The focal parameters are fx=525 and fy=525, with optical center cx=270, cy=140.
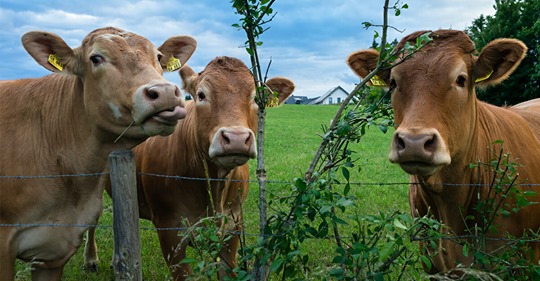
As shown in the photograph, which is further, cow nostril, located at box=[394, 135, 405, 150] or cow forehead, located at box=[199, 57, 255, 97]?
cow forehead, located at box=[199, 57, 255, 97]

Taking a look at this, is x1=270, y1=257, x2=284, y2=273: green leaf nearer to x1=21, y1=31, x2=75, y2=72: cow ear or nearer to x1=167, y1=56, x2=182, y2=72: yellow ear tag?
x1=21, y1=31, x2=75, y2=72: cow ear

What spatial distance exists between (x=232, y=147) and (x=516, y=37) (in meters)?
30.5

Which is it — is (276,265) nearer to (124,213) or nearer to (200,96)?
(124,213)

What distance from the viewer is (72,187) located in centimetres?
441

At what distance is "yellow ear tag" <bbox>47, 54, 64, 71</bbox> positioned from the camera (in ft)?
14.5

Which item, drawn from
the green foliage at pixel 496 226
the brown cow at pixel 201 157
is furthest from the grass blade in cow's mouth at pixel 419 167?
the brown cow at pixel 201 157

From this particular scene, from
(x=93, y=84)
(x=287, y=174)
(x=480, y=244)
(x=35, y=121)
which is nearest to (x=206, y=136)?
(x=93, y=84)

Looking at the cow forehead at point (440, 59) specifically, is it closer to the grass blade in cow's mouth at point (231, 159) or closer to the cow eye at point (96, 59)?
the grass blade in cow's mouth at point (231, 159)

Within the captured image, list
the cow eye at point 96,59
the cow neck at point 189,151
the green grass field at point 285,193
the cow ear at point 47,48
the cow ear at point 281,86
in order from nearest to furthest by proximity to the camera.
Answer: the cow eye at point 96,59, the cow ear at point 47,48, the cow neck at point 189,151, the cow ear at point 281,86, the green grass field at point 285,193

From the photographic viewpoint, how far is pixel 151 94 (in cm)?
387

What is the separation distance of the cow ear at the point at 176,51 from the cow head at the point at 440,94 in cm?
233

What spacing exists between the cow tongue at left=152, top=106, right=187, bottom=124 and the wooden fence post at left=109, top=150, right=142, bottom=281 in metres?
0.52

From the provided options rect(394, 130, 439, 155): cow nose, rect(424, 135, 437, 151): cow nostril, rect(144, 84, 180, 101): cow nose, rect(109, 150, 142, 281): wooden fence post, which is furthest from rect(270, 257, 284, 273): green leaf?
rect(144, 84, 180, 101): cow nose

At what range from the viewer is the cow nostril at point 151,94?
385 cm
